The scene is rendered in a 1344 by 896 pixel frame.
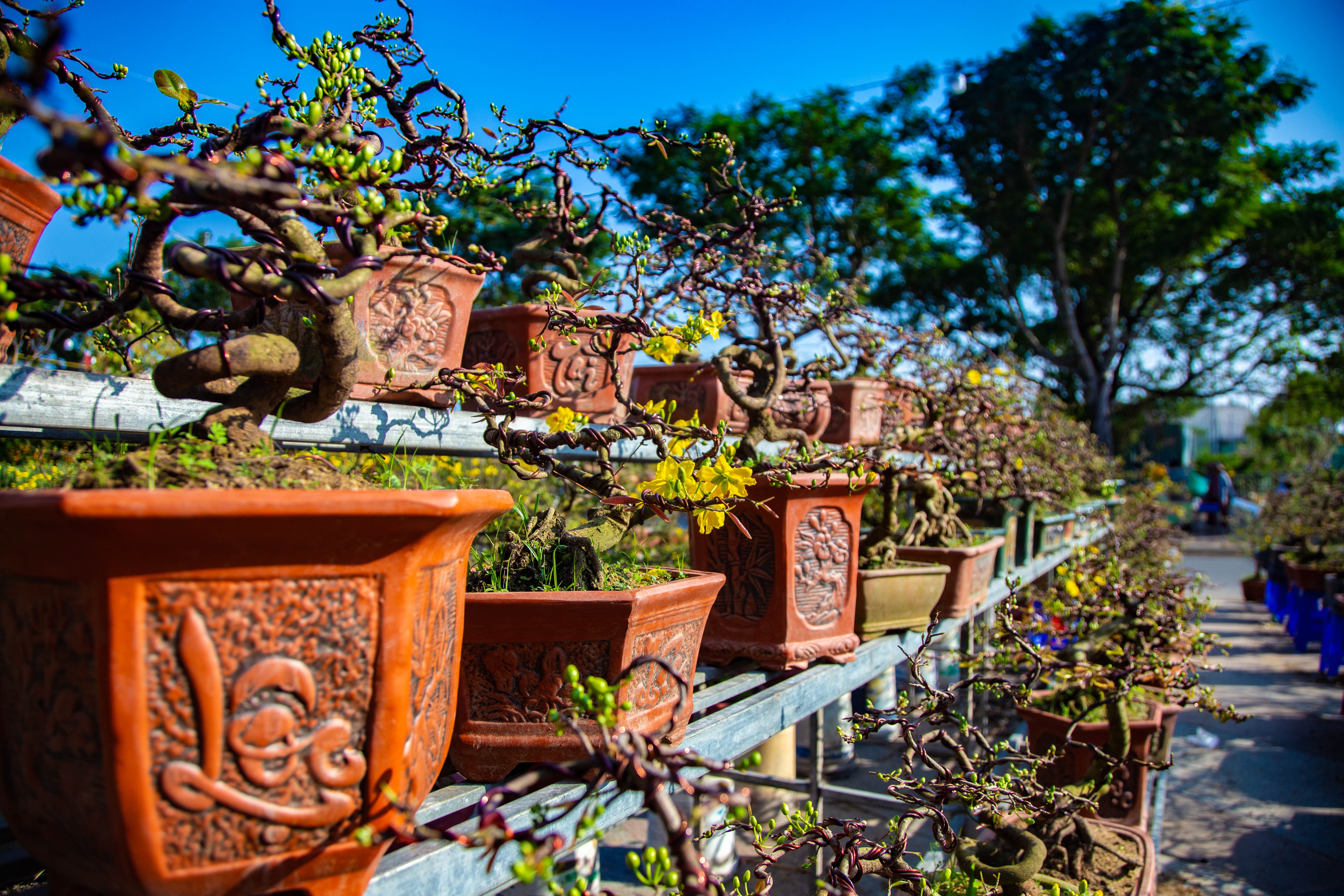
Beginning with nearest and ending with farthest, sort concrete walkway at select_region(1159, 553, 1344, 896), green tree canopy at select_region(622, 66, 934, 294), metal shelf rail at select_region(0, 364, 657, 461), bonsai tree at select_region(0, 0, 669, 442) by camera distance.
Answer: bonsai tree at select_region(0, 0, 669, 442) < metal shelf rail at select_region(0, 364, 657, 461) < concrete walkway at select_region(1159, 553, 1344, 896) < green tree canopy at select_region(622, 66, 934, 294)

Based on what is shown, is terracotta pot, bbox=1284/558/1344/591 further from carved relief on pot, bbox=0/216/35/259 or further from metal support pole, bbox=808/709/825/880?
carved relief on pot, bbox=0/216/35/259

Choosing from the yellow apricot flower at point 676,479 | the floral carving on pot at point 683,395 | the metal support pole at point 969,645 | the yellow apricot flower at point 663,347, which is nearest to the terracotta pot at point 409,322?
the yellow apricot flower at point 663,347

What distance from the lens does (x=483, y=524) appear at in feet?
2.56

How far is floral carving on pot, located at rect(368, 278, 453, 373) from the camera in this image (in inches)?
56.9

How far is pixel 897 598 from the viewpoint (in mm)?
1967

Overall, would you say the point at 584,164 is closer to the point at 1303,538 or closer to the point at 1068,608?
the point at 1068,608

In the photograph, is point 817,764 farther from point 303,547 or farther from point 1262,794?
point 1262,794

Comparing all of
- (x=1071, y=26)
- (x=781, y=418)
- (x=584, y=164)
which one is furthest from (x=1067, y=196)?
(x=584, y=164)

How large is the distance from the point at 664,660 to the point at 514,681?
0.18 metres

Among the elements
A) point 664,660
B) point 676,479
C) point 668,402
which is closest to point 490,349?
point 668,402

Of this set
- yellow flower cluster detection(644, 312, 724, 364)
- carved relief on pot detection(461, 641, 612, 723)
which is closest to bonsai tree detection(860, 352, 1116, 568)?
yellow flower cluster detection(644, 312, 724, 364)

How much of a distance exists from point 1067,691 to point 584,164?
7.63 feet

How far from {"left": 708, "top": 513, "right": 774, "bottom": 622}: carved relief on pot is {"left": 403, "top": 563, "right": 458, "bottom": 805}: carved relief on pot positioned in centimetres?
90

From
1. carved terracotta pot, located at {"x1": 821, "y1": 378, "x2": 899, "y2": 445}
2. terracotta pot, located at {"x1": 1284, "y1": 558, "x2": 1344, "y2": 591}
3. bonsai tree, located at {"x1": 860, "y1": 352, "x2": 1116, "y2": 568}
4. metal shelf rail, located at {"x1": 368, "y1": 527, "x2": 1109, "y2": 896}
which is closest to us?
metal shelf rail, located at {"x1": 368, "y1": 527, "x2": 1109, "y2": 896}
